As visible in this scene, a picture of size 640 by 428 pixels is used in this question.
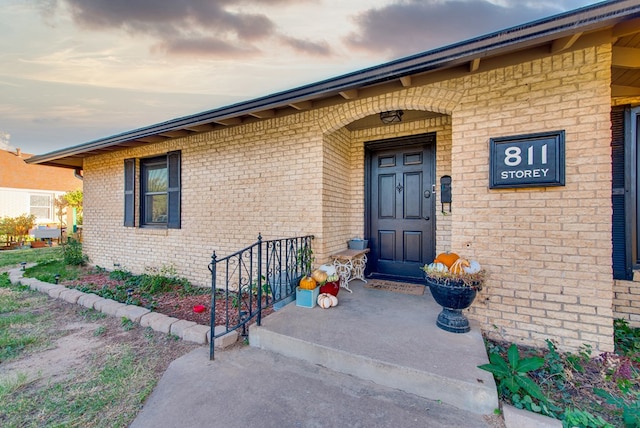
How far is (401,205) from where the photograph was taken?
4.09 metres

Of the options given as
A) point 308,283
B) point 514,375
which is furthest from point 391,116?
point 514,375

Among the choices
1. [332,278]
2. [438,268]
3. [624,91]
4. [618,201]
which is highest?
[624,91]

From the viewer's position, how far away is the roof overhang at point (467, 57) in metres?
1.83

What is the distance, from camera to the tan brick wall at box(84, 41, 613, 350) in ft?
7.22

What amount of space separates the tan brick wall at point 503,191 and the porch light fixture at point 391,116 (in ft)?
0.61

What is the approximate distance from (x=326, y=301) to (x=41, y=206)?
19722mm

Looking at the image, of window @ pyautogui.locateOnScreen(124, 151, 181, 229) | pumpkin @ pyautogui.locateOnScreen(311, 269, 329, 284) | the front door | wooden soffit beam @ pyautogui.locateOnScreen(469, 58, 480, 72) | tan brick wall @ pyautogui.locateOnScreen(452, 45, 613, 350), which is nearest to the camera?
tan brick wall @ pyautogui.locateOnScreen(452, 45, 613, 350)

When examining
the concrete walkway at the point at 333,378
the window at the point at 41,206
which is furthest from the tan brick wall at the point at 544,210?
the window at the point at 41,206

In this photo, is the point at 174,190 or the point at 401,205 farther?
the point at 174,190

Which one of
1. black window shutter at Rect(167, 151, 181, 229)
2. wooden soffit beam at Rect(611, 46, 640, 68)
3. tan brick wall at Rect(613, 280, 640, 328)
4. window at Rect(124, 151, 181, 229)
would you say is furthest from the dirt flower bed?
wooden soffit beam at Rect(611, 46, 640, 68)

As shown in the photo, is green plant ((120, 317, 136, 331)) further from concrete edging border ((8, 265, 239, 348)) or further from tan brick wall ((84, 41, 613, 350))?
tan brick wall ((84, 41, 613, 350))

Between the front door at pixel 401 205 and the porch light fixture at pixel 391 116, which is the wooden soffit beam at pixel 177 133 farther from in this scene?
the porch light fixture at pixel 391 116

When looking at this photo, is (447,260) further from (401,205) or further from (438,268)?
(401,205)

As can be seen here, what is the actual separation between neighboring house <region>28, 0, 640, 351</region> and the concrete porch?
0.70 metres
